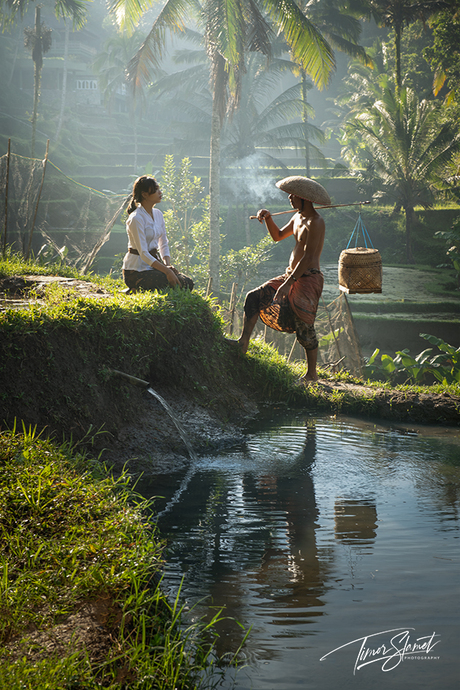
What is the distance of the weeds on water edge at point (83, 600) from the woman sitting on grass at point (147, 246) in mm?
2746

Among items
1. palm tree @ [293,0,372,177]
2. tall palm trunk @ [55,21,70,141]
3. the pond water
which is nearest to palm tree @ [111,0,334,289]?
the pond water

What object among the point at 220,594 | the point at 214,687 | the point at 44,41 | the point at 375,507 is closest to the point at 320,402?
the point at 375,507

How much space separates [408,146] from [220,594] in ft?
61.2

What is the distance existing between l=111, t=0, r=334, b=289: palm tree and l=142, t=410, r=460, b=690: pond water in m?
7.51

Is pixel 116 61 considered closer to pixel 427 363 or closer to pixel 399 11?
pixel 399 11

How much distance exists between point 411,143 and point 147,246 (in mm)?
16028

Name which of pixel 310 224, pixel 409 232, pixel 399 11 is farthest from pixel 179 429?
pixel 399 11

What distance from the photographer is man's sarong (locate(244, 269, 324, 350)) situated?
5223 mm

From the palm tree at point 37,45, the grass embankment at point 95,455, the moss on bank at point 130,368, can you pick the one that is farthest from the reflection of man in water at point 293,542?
the palm tree at point 37,45

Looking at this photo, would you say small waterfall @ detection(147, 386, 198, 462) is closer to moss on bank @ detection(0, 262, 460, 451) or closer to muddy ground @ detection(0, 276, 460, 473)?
muddy ground @ detection(0, 276, 460, 473)

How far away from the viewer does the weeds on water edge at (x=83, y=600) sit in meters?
1.85

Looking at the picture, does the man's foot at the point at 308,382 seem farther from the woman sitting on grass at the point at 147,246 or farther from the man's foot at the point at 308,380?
the woman sitting on grass at the point at 147,246

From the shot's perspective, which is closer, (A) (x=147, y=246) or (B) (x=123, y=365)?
(B) (x=123, y=365)

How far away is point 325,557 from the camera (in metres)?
2.77
